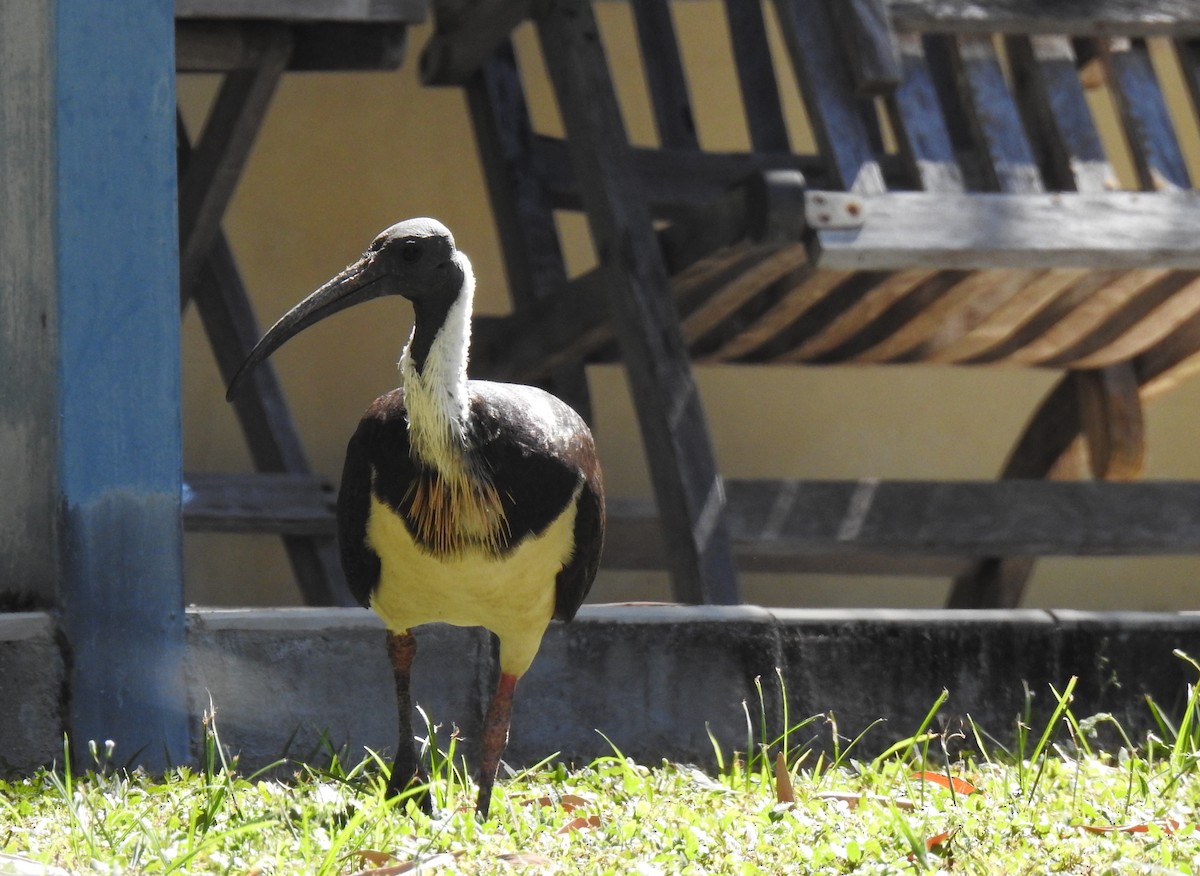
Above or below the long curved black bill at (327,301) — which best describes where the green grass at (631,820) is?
below

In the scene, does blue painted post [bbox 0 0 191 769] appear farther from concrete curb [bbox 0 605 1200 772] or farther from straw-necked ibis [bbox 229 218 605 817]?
straw-necked ibis [bbox 229 218 605 817]

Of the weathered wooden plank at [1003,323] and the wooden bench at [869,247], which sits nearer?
the wooden bench at [869,247]

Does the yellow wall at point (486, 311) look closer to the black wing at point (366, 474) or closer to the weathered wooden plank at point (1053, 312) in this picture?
the weathered wooden plank at point (1053, 312)

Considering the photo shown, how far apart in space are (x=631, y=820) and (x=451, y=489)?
0.89 m

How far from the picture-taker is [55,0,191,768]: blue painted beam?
13.4 feet

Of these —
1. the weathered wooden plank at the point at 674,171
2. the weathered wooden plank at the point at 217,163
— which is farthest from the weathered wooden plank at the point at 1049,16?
the weathered wooden plank at the point at 217,163

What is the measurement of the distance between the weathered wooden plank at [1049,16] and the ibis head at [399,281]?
240 centimetres

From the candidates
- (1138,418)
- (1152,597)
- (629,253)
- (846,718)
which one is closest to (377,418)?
(846,718)

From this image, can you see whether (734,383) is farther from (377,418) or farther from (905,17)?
(377,418)

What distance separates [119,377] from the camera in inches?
163

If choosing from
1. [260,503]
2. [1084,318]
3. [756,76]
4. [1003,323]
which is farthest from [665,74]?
[260,503]

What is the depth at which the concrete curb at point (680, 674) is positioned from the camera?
432cm

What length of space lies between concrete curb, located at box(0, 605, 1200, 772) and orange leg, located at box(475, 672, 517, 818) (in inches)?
21.2

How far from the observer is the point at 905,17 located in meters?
5.18
